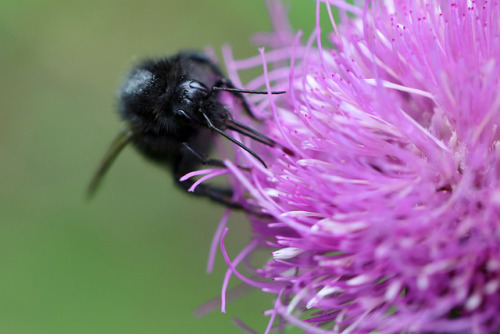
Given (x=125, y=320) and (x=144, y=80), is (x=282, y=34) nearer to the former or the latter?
(x=144, y=80)

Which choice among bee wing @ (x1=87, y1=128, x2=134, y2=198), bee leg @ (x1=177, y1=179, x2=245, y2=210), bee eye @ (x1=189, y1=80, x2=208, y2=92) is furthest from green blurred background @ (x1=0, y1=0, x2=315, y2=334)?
bee eye @ (x1=189, y1=80, x2=208, y2=92)

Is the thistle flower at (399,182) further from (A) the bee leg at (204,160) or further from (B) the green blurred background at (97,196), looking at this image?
(B) the green blurred background at (97,196)

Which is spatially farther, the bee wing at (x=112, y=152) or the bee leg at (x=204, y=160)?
the bee wing at (x=112, y=152)

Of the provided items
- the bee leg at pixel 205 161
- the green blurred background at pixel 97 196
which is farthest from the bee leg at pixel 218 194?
the green blurred background at pixel 97 196

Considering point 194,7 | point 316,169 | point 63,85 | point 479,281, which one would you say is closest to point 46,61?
point 63,85

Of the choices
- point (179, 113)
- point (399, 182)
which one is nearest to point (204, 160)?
point (179, 113)

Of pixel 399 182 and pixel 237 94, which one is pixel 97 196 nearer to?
pixel 237 94
